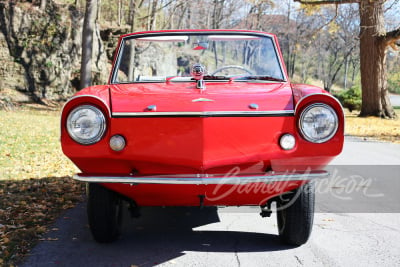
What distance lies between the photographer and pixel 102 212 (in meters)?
3.39

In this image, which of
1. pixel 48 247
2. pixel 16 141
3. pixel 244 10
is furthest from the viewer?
pixel 244 10

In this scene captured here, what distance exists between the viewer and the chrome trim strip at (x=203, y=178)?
294cm

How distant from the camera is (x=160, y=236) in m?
3.86

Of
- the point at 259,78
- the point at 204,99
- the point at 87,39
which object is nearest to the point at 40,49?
the point at 87,39

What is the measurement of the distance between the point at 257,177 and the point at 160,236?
4.17 feet

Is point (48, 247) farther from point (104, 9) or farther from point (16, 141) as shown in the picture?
point (104, 9)

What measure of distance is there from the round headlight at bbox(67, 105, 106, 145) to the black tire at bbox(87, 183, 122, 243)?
435mm

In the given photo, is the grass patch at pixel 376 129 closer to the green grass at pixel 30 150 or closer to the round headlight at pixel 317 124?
the green grass at pixel 30 150

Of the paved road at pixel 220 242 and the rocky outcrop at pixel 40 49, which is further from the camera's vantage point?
the rocky outcrop at pixel 40 49

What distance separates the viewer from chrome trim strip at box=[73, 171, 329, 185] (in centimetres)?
294

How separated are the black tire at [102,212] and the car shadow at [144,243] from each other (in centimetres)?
11

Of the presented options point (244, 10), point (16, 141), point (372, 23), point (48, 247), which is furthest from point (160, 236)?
point (244, 10)

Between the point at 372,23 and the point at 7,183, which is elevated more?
the point at 372,23

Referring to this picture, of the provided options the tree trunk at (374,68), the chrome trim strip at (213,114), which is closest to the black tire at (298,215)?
the chrome trim strip at (213,114)
